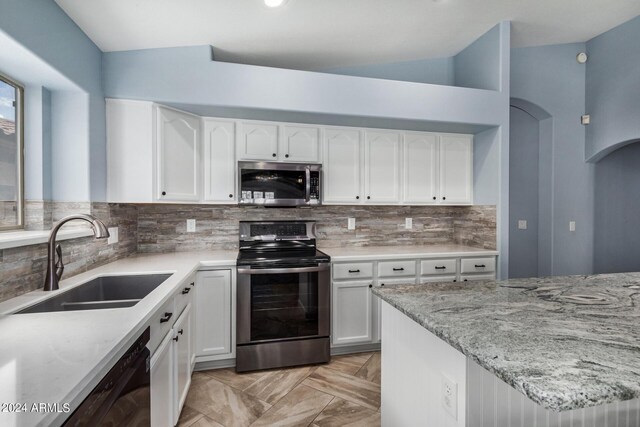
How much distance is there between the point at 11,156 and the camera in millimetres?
1793

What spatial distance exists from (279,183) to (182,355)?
148 centimetres

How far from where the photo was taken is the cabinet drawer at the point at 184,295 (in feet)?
5.94

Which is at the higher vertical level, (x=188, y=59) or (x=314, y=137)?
(x=188, y=59)

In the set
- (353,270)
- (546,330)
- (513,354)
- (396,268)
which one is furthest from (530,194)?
(513,354)

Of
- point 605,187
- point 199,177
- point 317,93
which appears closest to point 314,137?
point 317,93

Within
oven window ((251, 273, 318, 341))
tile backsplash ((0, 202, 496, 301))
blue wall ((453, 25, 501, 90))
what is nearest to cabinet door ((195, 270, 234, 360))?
oven window ((251, 273, 318, 341))

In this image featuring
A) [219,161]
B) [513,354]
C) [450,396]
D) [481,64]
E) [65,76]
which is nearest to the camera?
[513,354]

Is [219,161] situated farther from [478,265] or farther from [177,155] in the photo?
[478,265]

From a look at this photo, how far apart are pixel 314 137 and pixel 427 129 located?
1.14 metres

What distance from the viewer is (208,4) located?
201 centimetres

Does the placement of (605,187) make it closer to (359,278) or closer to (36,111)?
(359,278)

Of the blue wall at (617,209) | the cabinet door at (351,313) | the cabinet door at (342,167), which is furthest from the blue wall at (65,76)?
the blue wall at (617,209)

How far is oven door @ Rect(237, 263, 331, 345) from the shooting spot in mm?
2445

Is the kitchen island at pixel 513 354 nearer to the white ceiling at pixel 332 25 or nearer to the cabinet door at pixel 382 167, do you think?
the cabinet door at pixel 382 167
